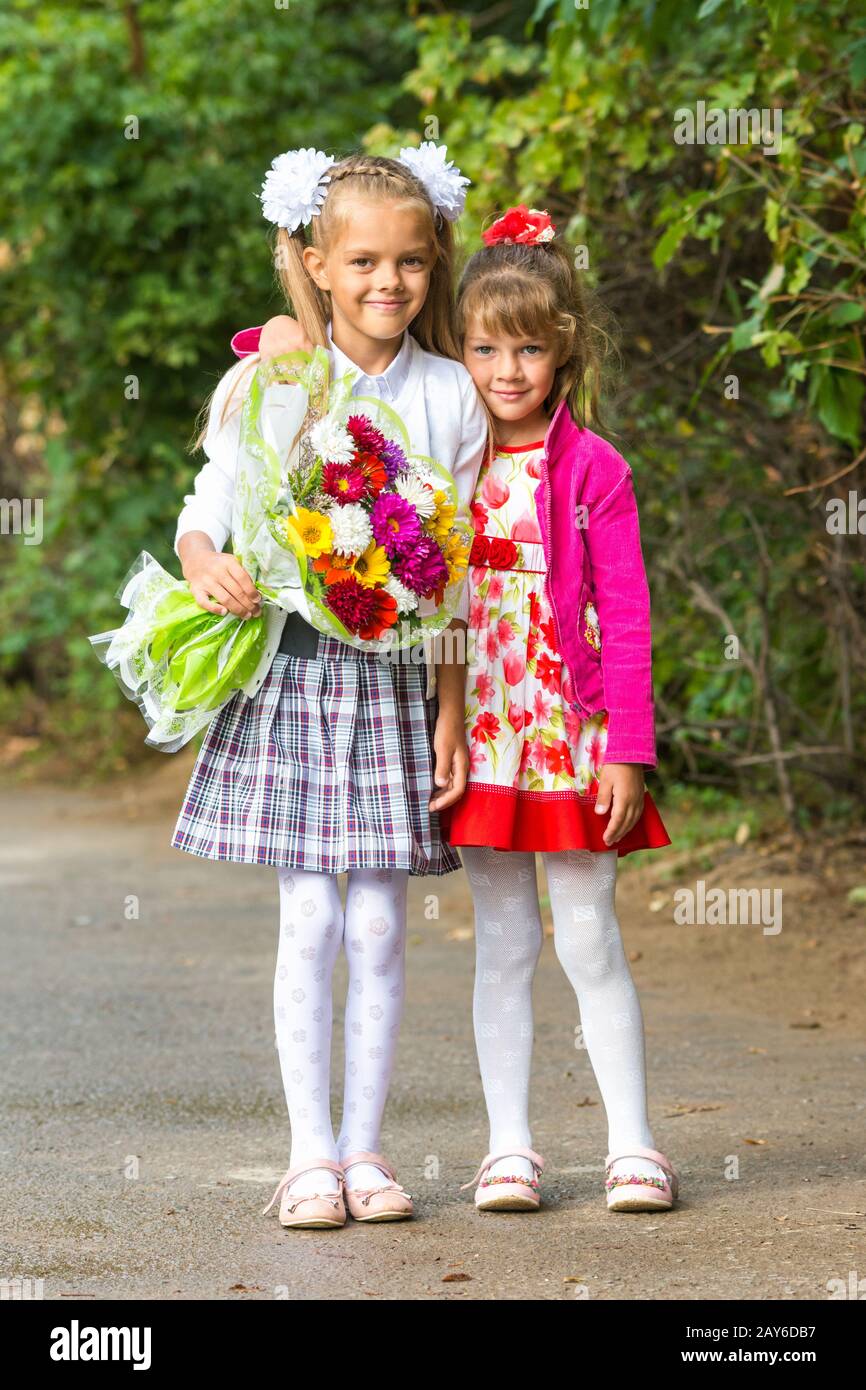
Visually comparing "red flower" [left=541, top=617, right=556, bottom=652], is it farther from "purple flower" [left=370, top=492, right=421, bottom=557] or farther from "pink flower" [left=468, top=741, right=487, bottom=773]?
"purple flower" [left=370, top=492, right=421, bottom=557]

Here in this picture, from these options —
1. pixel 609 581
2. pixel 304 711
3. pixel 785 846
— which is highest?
pixel 609 581

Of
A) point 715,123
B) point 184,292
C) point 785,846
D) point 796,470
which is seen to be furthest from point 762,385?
point 184,292

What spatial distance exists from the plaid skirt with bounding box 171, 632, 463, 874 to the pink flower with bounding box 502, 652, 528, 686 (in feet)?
0.56

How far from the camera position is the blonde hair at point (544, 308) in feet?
10.4

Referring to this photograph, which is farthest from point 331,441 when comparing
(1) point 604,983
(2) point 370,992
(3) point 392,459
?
(1) point 604,983

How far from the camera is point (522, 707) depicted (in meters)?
3.20

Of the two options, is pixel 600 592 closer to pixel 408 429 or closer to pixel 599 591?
pixel 599 591

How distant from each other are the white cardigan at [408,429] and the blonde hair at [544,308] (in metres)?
0.12

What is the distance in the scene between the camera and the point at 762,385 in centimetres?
611

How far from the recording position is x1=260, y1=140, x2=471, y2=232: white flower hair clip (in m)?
3.13

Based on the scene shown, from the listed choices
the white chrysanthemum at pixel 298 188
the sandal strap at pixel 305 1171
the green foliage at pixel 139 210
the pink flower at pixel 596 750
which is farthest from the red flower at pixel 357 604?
the green foliage at pixel 139 210

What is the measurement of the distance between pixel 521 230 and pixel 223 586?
2.98 feet

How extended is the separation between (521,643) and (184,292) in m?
6.50
